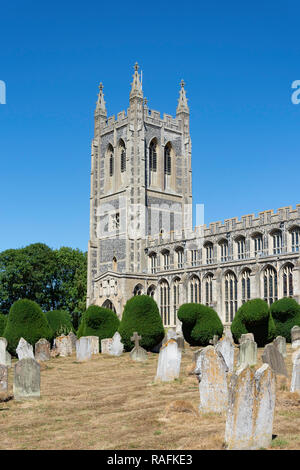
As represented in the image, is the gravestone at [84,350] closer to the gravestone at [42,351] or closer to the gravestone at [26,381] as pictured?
the gravestone at [42,351]

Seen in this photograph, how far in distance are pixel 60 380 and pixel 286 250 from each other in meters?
24.9

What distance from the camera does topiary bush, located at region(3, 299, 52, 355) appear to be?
26.3m

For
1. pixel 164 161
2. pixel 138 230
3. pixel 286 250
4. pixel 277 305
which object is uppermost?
pixel 164 161

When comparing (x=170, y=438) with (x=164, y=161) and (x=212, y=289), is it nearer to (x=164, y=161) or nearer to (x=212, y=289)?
(x=212, y=289)

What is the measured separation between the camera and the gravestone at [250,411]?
326 inches

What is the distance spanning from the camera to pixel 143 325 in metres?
26.7

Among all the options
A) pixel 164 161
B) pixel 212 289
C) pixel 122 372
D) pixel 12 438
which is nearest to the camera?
pixel 12 438

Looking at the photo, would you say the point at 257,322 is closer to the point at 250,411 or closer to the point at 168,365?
the point at 168,365

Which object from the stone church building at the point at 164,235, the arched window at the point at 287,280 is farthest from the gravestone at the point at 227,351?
the arched window at the point at 287,280

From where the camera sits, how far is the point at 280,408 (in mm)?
11156

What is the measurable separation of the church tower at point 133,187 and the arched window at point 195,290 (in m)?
5.08

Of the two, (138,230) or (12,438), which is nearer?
(12,438)

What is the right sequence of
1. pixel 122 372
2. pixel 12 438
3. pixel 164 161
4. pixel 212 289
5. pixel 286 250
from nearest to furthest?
pixel 12 438, pixel 122 372, pixel 286 250, pixel 212 289, pixel 164 161
